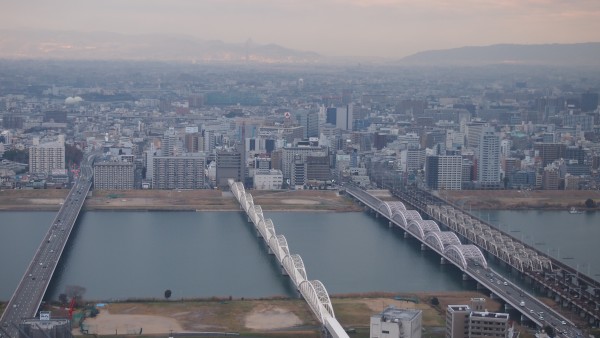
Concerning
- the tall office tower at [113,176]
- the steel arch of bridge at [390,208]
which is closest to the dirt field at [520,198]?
the steel arch of bridge at [390,208]

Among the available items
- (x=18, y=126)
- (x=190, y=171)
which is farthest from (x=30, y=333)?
(x=18, y=126)

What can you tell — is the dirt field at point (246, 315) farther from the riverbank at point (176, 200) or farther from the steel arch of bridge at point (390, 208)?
the riverbank at point (176, 200)

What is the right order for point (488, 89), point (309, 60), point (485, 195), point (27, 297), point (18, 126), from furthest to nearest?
point (309, 60), point (488, 89), point (18, 126), point (485, 195), point (27, 297)

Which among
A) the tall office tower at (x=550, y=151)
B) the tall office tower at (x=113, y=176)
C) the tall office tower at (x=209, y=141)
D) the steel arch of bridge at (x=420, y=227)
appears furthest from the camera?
the tall office tower at (x=209, y=141)

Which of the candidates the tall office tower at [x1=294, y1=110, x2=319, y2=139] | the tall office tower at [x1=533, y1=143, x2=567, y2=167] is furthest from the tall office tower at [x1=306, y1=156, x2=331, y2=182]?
the tall office tower at [x1=294, y1=110, x2=319, y2=139]

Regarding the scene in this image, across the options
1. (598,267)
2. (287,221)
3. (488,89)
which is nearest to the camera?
(598,267)

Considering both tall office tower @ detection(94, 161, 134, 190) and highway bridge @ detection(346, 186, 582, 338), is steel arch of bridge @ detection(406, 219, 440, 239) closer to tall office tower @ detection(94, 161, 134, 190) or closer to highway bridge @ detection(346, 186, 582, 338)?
highway bridge @ detection(346, 186, 582, 338)

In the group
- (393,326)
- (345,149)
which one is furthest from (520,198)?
(393,326)

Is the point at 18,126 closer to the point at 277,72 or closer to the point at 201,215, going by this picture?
the point at 201,215
